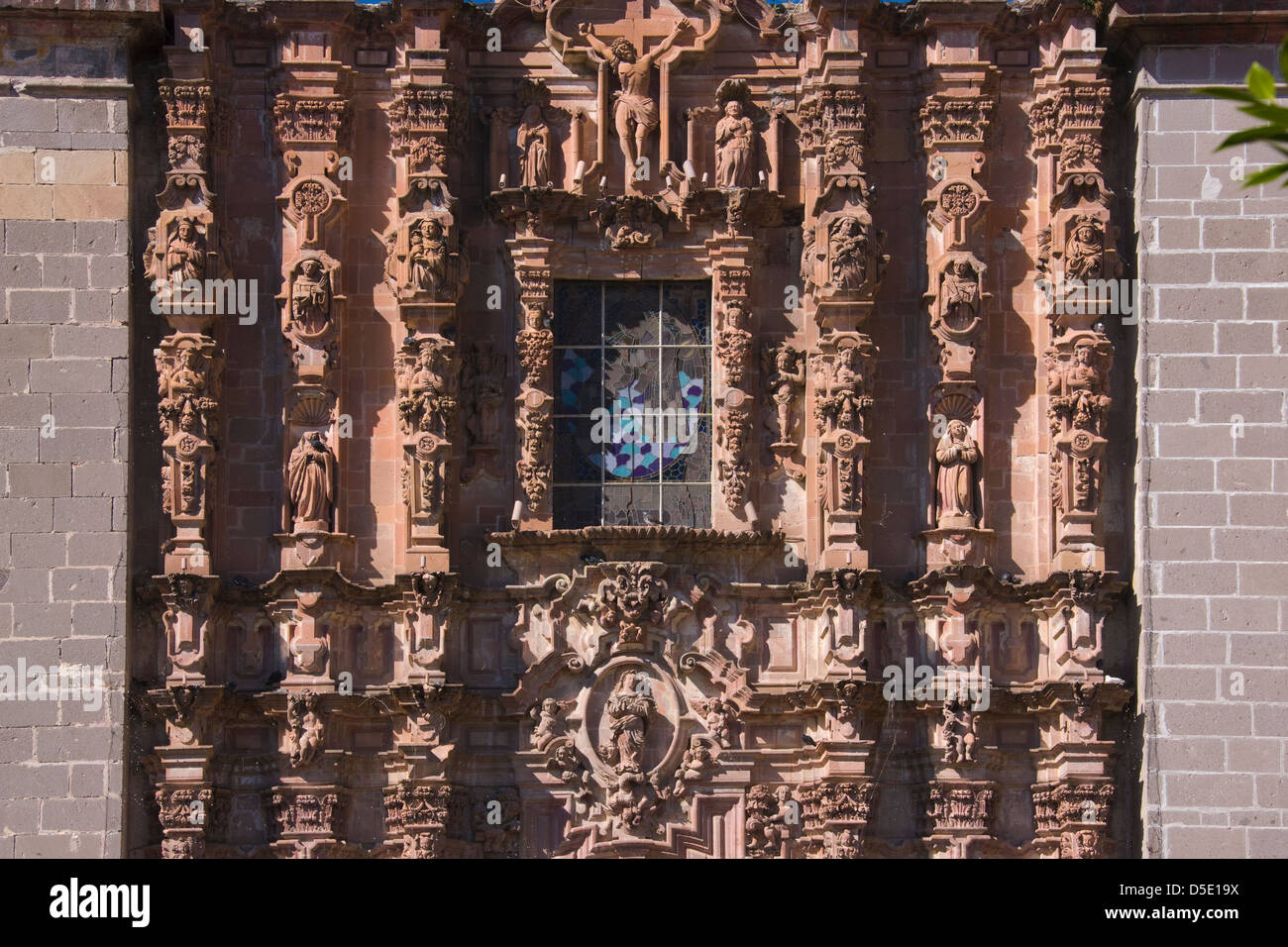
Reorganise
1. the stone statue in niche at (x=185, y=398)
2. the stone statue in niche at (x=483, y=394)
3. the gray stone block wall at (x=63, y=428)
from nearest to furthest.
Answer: the gray stone block wall at (x=63, y=428), the stone statue in niche at (x=185, y=398), the stone statue in niche at (x=483, y=394)

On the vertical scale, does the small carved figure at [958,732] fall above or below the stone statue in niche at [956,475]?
below

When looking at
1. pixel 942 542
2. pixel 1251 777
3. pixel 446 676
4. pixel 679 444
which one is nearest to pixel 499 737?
pixel 446 676

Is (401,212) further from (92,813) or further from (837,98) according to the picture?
(92,813)

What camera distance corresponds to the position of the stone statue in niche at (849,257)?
1731 centimetres

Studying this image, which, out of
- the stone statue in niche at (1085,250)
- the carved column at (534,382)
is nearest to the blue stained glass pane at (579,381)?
the carved column at (534,382)

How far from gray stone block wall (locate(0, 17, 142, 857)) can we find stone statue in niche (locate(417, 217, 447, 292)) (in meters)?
2.50

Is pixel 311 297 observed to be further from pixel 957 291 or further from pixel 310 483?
pixel 957 291

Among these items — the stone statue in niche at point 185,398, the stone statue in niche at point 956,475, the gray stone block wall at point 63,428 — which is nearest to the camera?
the gray stone block wall at point 63,428

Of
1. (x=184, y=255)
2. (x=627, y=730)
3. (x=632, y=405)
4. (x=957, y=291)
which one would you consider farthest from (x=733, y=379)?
(x=184, y=255)

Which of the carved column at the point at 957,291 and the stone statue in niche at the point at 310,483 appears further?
the carved column at the point at 957,291

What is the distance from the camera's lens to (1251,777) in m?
16.3

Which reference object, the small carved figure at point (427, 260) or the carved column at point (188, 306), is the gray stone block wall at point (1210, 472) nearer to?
the small carved figure at point (427, 260)

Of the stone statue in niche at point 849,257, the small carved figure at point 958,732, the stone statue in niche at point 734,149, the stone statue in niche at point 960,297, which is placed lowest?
the small carved figure at point 958,732

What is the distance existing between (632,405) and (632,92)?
2.90m
